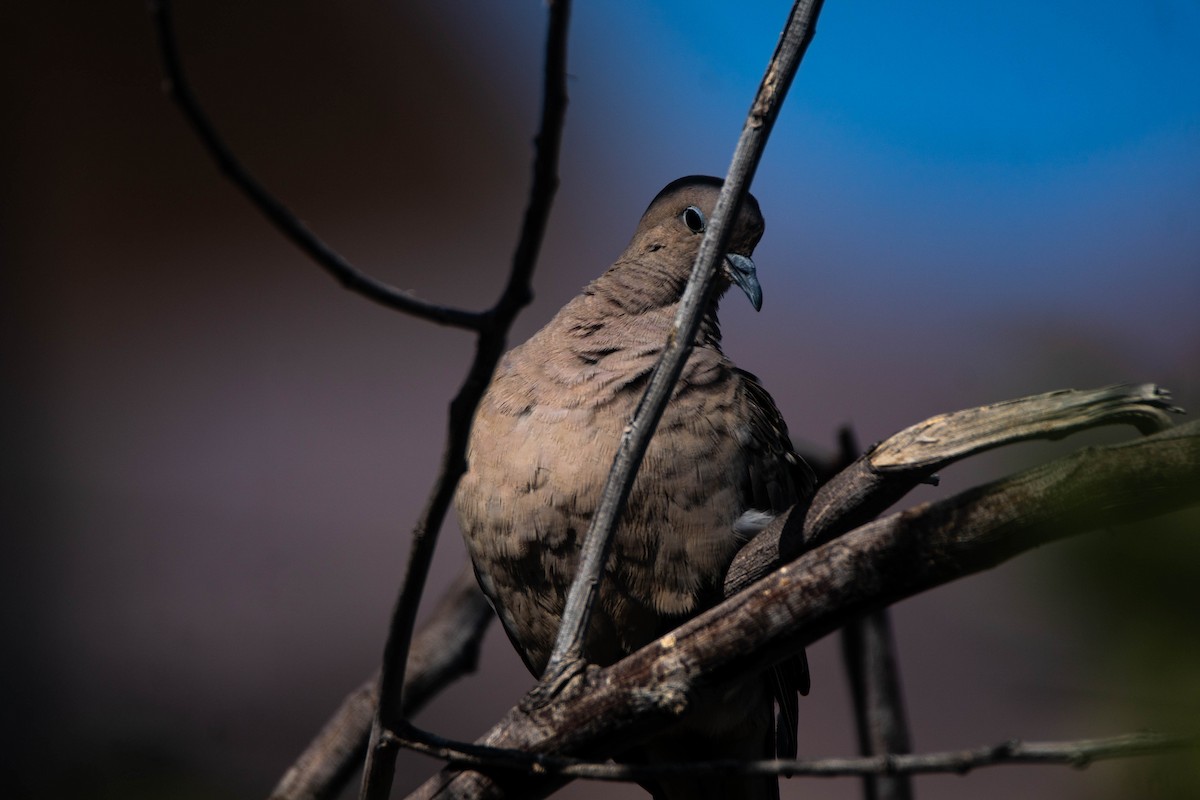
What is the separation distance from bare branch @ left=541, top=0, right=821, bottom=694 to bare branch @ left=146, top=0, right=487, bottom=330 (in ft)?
1.76

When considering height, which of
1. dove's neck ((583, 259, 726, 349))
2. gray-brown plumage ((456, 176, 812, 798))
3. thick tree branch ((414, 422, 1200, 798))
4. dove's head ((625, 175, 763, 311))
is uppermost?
dove's head ((625, 175, 763, 311))

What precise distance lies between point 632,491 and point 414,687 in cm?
158

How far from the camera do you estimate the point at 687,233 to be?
10.8ft

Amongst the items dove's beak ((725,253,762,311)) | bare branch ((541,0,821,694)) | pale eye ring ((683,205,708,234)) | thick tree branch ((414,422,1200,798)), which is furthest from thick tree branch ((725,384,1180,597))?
pale eye ring ((683,205,708,234))

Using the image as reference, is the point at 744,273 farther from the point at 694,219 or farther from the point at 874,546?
the point at 874,546

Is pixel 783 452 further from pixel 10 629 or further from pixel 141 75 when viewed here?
pixel 141 75

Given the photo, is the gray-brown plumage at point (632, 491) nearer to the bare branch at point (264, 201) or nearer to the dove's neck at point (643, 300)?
the dove's neck at point (643, 300)

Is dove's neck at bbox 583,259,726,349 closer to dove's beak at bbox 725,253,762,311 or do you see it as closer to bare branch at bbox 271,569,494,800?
dove's beak at bbox 725,253,762,311

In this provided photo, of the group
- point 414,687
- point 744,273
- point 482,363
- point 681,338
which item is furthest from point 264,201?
point 414,687

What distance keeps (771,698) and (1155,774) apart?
2108mm

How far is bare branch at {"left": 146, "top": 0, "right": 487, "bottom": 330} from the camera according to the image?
117cm

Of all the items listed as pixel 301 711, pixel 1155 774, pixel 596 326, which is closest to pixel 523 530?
pixel 596 326

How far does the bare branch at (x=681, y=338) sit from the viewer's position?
5.75 feet

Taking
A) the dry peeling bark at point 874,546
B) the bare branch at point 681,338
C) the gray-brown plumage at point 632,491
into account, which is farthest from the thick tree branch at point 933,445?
the bare branch at point 681,338
